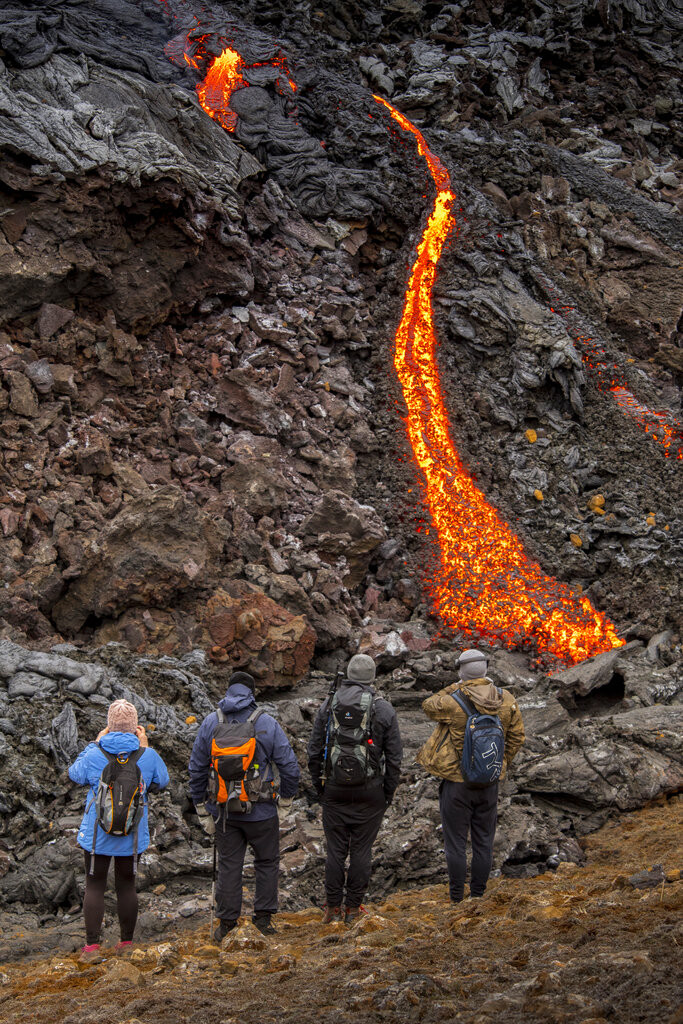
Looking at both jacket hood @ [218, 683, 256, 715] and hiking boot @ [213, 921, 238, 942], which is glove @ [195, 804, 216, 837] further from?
jacket hood @ [218, 683, 256, 715]

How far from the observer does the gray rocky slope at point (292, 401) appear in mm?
7684

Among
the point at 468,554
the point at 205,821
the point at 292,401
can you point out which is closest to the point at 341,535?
the point at 468,554

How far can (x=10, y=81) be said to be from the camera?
13.4 metres

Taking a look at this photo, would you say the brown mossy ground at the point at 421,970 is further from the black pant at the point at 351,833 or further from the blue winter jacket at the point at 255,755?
the blue winter jacket at the point at 255,755

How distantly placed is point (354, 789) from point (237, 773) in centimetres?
82

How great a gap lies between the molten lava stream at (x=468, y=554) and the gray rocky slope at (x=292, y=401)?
0.35 m

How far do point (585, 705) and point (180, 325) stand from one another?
10009mm

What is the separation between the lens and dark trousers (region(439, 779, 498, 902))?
523 centimetres

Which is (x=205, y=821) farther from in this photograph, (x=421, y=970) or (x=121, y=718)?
(x=421, y=970)

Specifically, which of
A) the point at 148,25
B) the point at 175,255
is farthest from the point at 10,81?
the point at 148,25

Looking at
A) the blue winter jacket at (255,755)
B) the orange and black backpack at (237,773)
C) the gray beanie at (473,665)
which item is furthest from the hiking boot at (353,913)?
the gray beanie at (473,665)

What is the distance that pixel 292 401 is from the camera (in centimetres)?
1469

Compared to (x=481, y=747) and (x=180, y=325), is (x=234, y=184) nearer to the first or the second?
(x=180, y=325)

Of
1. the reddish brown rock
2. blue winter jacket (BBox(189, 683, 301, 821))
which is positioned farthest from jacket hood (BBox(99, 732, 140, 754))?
the reddish brown rock
